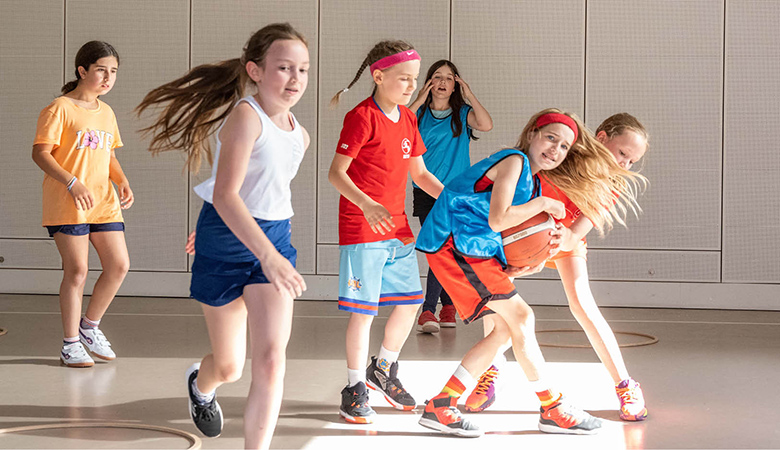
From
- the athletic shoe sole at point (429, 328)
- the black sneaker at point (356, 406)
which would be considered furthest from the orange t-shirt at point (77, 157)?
the athletic shoe sole at point (429, 328)

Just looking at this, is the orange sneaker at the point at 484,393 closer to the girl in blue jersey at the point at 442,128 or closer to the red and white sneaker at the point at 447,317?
the girl in blue jersey at the point at 442,128

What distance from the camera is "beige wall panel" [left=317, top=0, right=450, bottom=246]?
6.84m

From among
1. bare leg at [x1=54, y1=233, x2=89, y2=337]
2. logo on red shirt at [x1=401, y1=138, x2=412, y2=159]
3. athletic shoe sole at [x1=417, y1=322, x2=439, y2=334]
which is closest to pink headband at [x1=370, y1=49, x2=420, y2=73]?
logo on red shirt at [x1=401, y1=138, x2=412, y2=159]

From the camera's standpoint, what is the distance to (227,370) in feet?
8.37

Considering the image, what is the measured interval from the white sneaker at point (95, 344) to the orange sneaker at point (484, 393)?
1.98 meters

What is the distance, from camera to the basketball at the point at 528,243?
10.4 feet

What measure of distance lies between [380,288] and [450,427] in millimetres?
620

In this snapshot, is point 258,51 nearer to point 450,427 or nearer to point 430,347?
point 450,427

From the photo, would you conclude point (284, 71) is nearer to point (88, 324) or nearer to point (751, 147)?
point (88, 324)

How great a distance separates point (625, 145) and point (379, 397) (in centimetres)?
151

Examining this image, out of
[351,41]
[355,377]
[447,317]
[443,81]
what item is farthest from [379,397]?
[351,41]

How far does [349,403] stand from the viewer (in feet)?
10.6

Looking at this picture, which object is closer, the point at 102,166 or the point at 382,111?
the point at 382,111

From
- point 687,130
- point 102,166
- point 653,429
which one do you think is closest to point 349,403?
point 653,429
